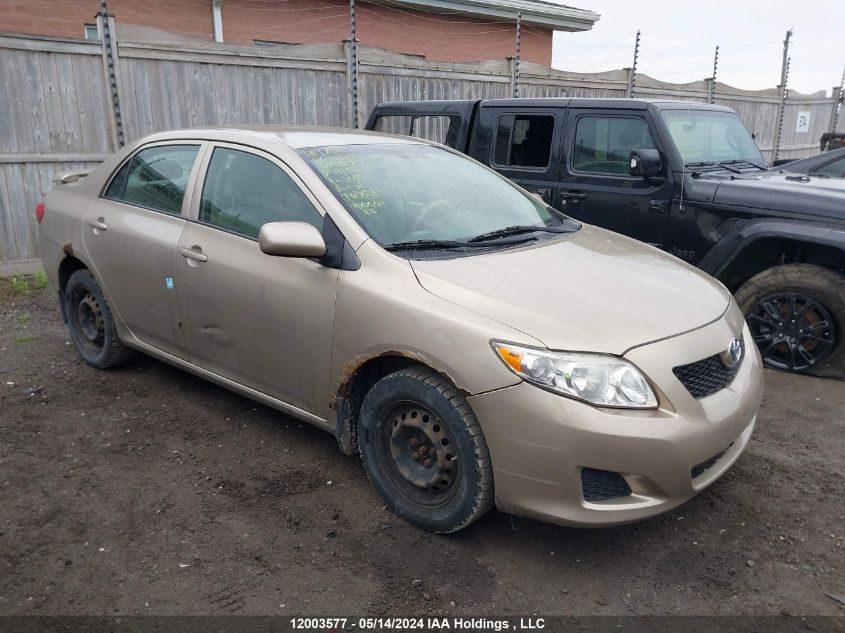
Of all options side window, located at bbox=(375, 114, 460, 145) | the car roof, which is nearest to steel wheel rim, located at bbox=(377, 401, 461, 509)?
the car roof

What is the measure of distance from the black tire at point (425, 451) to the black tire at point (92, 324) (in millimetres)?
2359

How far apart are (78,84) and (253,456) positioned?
17.3ft

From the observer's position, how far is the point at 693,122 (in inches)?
231

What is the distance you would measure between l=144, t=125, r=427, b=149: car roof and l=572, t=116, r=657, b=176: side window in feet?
6.93

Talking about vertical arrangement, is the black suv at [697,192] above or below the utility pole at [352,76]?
below

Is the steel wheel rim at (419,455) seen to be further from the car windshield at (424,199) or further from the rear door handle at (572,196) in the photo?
Answer: the rear door handle at (572,196)

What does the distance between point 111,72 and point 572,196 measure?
493cm

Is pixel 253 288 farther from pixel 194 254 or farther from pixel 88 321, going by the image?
pixel 88 321

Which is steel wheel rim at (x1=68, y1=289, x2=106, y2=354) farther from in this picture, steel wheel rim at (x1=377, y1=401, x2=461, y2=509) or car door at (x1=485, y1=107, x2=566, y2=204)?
car door at (x1=485, y1=107, x2=566, y2=204)

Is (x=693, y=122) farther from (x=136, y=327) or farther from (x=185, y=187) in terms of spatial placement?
(x=136, y=327)

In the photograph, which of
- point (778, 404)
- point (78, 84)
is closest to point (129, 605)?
point (778, 404)

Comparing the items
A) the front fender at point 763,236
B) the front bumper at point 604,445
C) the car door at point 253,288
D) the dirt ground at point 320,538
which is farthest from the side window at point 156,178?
the front fender at point 763,236

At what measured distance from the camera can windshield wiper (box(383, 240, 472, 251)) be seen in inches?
125

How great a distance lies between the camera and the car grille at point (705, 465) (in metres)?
2.72
